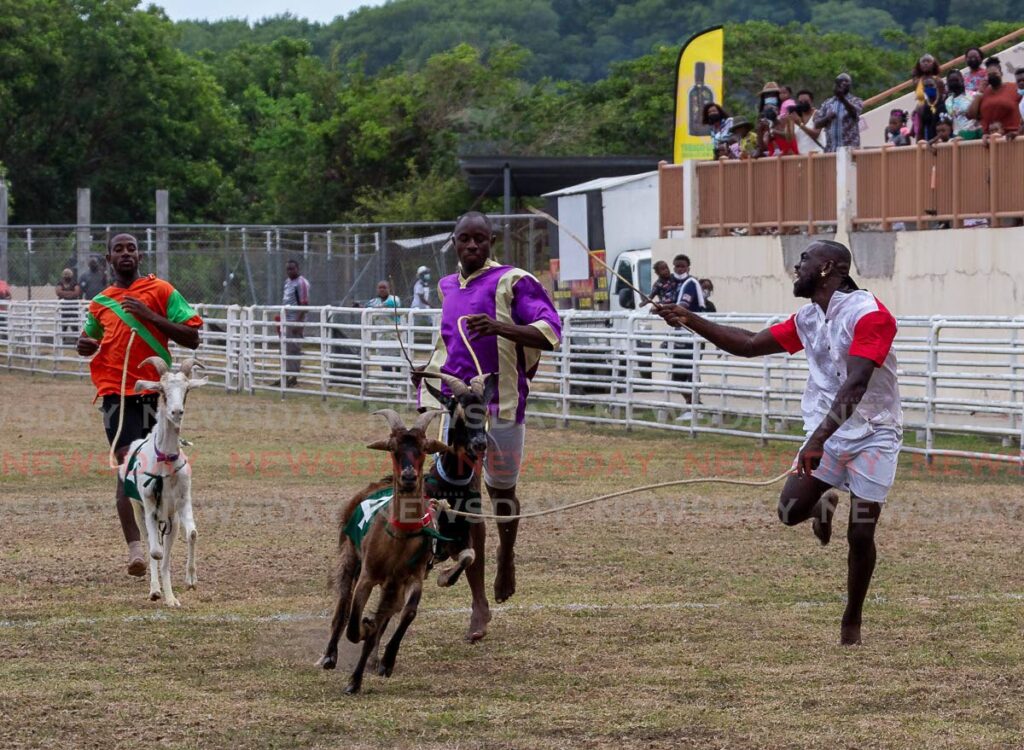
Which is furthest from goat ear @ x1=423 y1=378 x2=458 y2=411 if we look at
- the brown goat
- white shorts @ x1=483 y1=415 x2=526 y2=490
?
the brown goat

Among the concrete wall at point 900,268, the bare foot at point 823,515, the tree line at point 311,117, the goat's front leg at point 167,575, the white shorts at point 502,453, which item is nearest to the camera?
the bare foot at point 823,515

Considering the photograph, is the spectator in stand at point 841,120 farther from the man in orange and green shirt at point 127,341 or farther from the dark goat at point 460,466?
the dark goat at point 460,466

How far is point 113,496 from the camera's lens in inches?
570

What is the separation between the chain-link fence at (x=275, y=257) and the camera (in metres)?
29.7

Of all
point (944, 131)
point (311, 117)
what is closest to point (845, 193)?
point (944, 131)

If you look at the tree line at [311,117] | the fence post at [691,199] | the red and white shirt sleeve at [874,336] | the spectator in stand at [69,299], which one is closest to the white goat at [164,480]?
the red and white shirt sleeve at [874,336]

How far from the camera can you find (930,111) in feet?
68.9

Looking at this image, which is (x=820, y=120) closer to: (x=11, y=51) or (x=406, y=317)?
(x=406, y=317)

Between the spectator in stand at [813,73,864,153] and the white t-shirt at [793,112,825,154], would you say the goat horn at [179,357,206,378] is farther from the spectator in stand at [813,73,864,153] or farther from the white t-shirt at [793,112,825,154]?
the white t-shirt at [793,112,825,154]

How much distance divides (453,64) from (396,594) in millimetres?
48923

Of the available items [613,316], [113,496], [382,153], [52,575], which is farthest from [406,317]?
[382,153]

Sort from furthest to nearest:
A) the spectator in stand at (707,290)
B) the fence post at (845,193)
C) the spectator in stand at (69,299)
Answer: the spectator in stand at (69,299) < the fence post at (845,193) < the spectator in stand at (707,290)

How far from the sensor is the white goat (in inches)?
377

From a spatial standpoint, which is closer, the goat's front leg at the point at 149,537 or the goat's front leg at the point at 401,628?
the goat's front leg at the point at 401,628
